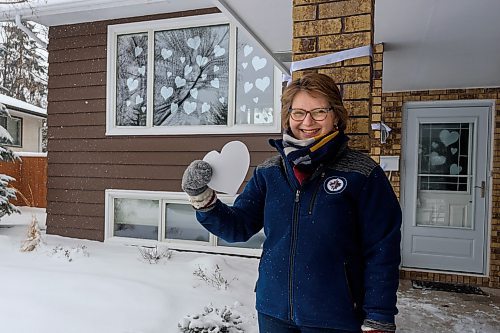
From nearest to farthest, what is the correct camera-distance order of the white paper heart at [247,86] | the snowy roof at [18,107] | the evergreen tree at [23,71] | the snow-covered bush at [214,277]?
1. the snow-covered bush at [214,277]
2. the white paper heart at [247,86]
3. the snowy roof at [18,107]
4. the evergreen tree at [23,71]

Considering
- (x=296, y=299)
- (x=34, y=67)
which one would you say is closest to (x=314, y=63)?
(x=296, y=299)

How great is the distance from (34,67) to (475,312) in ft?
63.6

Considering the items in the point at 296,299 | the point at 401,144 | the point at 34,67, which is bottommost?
the point at 296,299

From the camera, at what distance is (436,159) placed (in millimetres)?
4910

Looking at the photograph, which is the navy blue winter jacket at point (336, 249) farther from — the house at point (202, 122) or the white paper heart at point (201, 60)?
the white paper heart at point (201, 60)

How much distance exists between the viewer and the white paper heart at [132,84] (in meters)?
5.69

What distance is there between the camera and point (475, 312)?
371 cm

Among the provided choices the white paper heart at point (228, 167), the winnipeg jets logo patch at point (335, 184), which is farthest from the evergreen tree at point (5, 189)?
the winnipeg jets logo patch at point (335, 184)

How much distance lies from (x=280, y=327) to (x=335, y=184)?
0.47 meters

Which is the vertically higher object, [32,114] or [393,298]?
[32,114]

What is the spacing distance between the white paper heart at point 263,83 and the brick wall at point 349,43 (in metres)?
3.33

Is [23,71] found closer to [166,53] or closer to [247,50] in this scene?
[166,53]

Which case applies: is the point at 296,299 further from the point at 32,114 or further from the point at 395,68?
the point at 32,114

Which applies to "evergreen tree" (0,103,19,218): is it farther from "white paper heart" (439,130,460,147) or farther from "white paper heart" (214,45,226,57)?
"white paper heart" (439,130,460,147)
